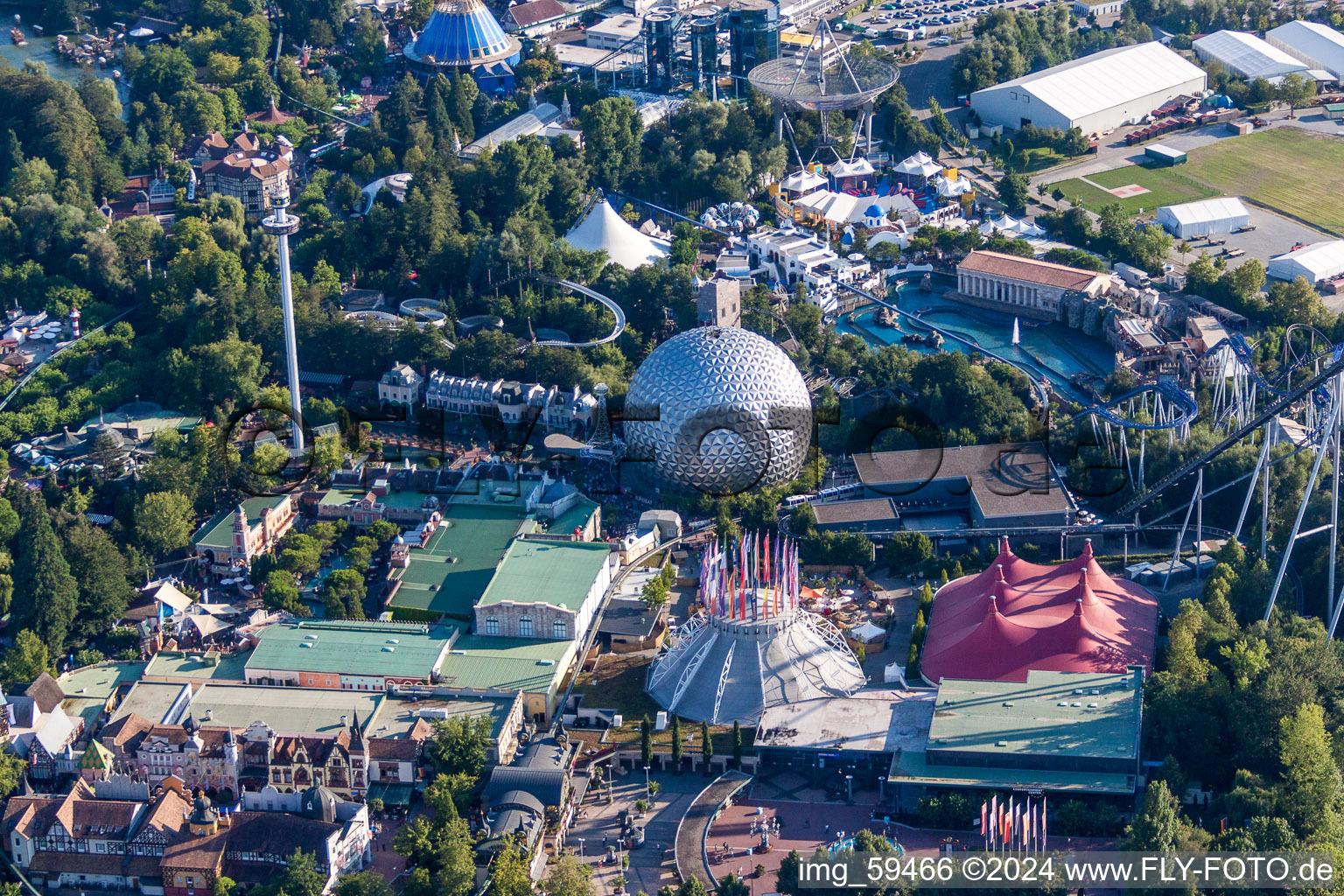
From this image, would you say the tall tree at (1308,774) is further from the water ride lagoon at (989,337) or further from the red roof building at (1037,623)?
the water ride lagoon at (989,337)

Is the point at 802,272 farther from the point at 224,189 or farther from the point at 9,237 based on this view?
the point at 9,237

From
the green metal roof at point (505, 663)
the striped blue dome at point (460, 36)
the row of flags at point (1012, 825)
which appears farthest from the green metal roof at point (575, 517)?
the striped blue dome at point (460, 36)

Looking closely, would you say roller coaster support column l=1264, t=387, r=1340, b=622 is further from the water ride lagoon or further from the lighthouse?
the lighthouse

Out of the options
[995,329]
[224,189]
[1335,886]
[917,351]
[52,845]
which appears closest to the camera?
[1335,886]

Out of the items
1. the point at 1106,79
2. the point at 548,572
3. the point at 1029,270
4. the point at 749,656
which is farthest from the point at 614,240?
the point at 1106,79

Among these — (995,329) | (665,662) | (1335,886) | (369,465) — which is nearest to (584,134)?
(995,329)

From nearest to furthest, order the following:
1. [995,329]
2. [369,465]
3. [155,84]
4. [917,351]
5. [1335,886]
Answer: [1335,886] < [369,465] < [917,351] < [995,329] < [155,84]
